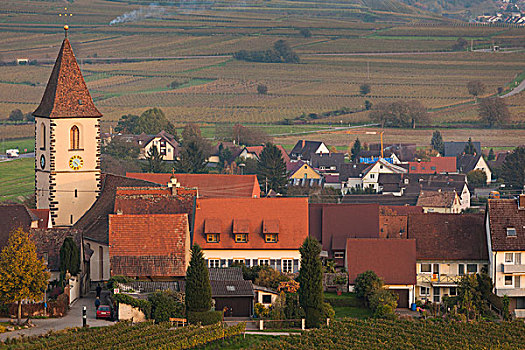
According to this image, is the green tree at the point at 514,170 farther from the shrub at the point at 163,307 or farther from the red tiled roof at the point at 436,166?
the shrub at the point at 163,307

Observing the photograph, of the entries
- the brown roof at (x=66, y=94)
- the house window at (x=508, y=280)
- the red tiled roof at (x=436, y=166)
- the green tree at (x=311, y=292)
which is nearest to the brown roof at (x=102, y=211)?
the brown roof at (x=66, y=94)

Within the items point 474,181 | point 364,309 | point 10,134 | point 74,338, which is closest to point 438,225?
point 364,309

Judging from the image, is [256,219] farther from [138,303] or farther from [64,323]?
[64,323]

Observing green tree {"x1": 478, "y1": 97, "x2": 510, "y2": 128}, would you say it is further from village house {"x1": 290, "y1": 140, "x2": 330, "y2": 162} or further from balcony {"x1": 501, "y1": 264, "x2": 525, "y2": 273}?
balcony {"x1": 501, "y1": 264, "x2": 525, "y2": 273}

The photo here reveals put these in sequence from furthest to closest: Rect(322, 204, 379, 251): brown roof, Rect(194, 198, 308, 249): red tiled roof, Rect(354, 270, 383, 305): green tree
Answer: Rect(322, 204, 379, 251): brown roof < Rect(194, 198, 308, 249): red tiled roof < Rect(354, 270, 383, 305): green tree

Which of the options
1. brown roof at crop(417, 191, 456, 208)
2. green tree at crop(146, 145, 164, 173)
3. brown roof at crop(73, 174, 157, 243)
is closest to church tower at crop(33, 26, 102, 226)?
brown roof at crop(73, 174, 157, 243)

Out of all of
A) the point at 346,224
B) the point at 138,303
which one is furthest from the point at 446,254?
the point at 138,303
